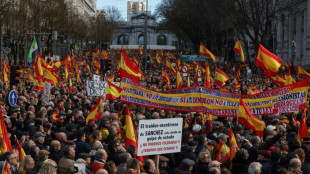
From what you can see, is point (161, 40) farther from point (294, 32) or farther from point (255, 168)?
point (255, 168)

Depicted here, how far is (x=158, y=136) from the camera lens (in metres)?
7.91

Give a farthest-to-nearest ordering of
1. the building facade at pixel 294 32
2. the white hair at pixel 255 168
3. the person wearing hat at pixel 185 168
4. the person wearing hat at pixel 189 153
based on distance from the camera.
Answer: the building facade at pixel 294 32
the person wearing hat at pixel 189 153
the person wearing hat at pixel 185 168
the white hair at pixel 255 168

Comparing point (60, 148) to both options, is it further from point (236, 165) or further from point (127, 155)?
point (236, 165)

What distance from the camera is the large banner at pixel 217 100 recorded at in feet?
35.3

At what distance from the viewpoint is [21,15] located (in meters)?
49.6

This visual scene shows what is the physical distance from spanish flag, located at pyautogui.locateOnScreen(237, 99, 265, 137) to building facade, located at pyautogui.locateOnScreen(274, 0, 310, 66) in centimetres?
3530

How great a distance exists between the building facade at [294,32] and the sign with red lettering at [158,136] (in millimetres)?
37785

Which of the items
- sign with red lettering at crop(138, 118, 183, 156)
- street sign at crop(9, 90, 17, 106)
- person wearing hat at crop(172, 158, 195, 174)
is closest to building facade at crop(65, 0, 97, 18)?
street sign at crop(9, 90, 17, 106)

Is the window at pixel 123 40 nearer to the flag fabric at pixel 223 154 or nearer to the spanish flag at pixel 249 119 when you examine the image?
the spanish flag at pixel 249 119

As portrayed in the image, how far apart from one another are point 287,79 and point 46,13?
39937 mm

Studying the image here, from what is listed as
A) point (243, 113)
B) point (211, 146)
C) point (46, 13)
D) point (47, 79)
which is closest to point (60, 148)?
point (211, 146)

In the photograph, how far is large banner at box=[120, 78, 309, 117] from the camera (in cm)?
1077

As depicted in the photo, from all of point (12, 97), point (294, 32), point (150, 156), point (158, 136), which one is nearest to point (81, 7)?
point (294, 32)

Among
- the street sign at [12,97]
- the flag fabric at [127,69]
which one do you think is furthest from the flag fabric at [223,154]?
the flag fabric at [127,69]
